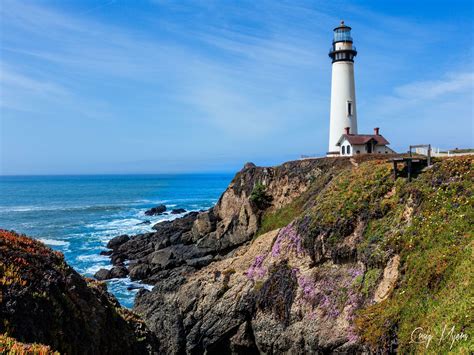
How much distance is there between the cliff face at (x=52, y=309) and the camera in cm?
889

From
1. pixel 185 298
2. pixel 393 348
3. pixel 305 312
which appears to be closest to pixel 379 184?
pixel 305 312

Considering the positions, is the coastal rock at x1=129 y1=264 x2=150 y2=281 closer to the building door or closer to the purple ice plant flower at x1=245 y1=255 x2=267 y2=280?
the purple ice plant flower at x1=245 y1=255 x2=267 y2=280

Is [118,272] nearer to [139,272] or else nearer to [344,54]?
[139,272]

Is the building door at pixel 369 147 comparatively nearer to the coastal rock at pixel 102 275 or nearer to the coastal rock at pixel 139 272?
the coastal rock at pixel 139 272

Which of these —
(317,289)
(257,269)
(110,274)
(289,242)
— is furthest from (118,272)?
(317,289)

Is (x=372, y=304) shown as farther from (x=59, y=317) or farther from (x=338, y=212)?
(x=59, y=317)

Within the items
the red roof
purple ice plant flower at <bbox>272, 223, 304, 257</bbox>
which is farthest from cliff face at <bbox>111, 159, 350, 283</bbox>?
purple ice plant flower at <bbox>272, 223, 304, 257</bbox>

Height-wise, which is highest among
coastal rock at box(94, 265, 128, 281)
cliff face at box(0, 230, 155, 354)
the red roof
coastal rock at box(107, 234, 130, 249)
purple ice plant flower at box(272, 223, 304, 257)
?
the red roof

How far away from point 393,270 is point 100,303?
14183mm

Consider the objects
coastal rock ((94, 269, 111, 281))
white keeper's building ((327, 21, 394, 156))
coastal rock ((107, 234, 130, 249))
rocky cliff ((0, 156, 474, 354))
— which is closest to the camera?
rocky cliff ((0, 156, 474, 354))

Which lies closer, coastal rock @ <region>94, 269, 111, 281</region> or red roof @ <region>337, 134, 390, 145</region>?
coastal rock @ <region>94, 269, 111, 281</region>

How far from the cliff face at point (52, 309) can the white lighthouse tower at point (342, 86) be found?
3668 cm

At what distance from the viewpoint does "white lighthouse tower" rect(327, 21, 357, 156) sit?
1764 inches

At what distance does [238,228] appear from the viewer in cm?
4212
